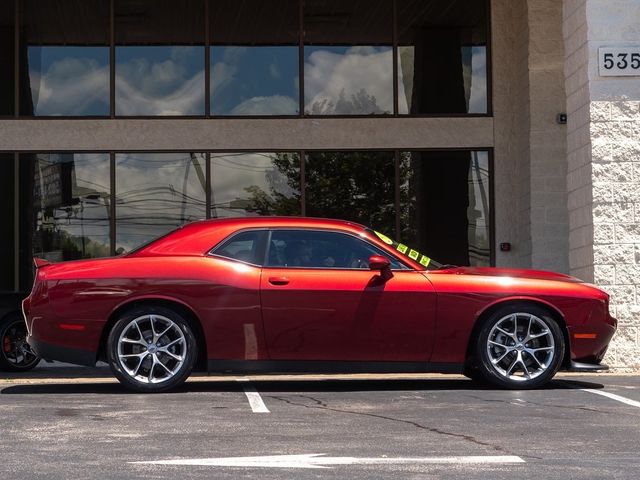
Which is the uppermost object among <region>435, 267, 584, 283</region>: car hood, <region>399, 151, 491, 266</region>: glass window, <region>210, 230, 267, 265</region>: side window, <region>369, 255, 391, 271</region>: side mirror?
<region>399, 151, 491, 266</region>: glass window

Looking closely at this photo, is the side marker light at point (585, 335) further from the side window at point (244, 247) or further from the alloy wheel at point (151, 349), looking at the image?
the alloy wheel at point (151, 349)

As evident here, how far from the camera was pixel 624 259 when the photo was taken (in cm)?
1309

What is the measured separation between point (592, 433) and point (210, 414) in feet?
8.42

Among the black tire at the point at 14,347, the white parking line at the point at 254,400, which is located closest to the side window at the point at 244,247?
the white parking line at the point at 254,400

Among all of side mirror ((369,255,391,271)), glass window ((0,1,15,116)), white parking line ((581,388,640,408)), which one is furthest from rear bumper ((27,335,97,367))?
glass window ((0,1,15,116))

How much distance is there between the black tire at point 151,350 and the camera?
10.0 m

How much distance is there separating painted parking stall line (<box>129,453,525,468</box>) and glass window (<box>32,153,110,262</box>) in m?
10.3

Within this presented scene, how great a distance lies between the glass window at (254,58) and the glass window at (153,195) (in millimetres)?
979

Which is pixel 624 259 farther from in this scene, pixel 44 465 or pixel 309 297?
pixel 44 465

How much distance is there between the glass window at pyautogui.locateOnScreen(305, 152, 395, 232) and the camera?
16781mm

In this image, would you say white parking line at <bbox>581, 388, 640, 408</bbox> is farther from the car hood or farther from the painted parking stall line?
the painted parking stall line

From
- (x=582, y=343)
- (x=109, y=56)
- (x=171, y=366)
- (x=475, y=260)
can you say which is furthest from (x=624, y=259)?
(x=109, y=56)

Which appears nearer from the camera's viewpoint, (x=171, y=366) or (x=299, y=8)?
(x=171, y=366)

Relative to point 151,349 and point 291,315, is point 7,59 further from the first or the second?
point 291,315
